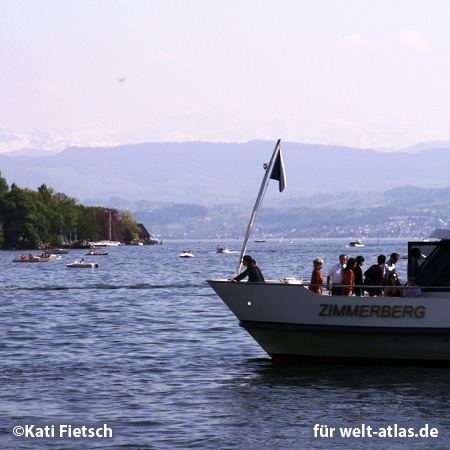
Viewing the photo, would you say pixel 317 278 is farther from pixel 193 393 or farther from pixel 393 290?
pixel 193 393

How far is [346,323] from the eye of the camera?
2094 cm

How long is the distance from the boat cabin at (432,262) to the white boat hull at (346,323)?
1.58 feet

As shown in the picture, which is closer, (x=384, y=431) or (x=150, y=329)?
(x=384, y=431)

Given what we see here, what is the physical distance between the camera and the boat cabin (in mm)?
21578

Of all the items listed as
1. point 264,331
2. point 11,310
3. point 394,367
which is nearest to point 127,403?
point 264,331

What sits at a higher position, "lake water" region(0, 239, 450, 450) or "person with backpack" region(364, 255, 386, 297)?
"person with backpack" region(364, 255, 386, 297)

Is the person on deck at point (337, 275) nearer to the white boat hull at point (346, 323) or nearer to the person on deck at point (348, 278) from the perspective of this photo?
the person on deck at point (348, 278)

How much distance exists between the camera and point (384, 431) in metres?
15.9

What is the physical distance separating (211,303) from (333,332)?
26.1m

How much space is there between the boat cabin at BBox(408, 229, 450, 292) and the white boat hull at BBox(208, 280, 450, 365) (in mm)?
483

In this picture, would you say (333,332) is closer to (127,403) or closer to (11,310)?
(127,403)

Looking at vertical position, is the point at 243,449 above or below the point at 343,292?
below

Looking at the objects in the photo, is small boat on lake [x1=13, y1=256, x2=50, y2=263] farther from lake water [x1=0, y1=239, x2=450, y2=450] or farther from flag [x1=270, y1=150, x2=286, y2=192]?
flag [x1=270, y1=150, x2=286, y2=192]

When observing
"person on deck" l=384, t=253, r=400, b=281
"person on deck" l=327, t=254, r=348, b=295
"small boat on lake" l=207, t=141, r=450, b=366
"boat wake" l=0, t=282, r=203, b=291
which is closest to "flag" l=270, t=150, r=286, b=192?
"person on deck" l=327, t=254, r=348, b=295
